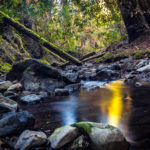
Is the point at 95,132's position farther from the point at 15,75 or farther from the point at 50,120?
the point at 15,75

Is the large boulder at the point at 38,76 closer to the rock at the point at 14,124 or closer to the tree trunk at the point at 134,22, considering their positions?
the rock at the point at 14,124

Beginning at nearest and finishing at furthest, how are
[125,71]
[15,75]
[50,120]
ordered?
[50,120] < [15,75] < [125,71]

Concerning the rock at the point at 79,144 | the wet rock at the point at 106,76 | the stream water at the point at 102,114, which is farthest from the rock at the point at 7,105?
the wet rock at the point at 106,76

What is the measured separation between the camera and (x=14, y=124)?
2131 mm

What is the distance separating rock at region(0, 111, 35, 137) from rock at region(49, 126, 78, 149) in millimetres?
522

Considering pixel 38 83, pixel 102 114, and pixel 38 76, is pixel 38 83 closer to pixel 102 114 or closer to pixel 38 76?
pixel 38 76

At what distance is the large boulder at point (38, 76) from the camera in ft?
18.7

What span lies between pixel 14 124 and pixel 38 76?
12.8ft

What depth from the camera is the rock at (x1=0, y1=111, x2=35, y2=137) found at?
2068 mm

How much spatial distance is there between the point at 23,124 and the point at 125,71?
6.59m

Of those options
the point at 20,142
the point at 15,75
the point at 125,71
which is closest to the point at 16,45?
the point at 15,75

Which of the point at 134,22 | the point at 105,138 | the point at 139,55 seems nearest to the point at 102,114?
the point at 105,138

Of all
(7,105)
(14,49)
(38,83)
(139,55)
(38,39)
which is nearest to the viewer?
(7,105)

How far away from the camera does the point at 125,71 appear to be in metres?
7.96
